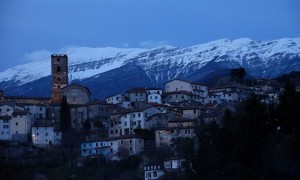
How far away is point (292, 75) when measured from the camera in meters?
106

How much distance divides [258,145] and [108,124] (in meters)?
28.9

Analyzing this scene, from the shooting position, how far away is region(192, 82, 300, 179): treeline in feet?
151

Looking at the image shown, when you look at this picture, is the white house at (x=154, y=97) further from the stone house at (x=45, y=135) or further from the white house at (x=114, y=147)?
the white house at (x=114, y=147)

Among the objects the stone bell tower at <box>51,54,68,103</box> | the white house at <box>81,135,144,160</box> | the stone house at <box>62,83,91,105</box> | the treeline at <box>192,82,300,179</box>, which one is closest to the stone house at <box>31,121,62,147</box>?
the white house at <box>81,135,144,160</box>

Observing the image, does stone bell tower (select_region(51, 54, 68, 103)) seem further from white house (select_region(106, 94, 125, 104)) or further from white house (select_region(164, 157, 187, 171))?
white house (select_region(164, 157, 187, 171))

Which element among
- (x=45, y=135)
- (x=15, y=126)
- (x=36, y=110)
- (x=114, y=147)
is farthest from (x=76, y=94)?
(x=114, y=147)

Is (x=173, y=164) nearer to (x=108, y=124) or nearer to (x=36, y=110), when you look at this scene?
(x=108, y=124)

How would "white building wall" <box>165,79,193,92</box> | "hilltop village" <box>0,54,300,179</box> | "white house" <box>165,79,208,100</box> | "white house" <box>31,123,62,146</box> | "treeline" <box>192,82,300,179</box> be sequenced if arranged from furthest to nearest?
"white building wall" <box>165,79,193,92</box>, "white house" <box>165,79,208,100</box>, "white house" <box>31,123,62,146</box>, "hilltop village" <box>0,54,300,179</box>, "treeline" <box>192,82,300,179</box>

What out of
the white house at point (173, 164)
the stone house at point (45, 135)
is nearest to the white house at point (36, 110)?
the stone house at point (45, 135)

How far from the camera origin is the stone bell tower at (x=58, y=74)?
Result: 9111 centimetres

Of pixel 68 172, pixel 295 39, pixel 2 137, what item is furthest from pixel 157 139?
pixel 295 39

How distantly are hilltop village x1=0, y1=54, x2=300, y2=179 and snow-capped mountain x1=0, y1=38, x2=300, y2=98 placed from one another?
2358 inches

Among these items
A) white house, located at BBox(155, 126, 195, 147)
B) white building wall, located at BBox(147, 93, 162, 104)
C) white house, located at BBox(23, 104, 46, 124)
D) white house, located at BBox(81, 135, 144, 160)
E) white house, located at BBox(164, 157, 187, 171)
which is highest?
white building wall, located at BBox(147, 93, 162, 104)

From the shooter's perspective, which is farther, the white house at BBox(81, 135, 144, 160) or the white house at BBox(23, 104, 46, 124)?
the white house at BBox(23, 104, 46, 124)
